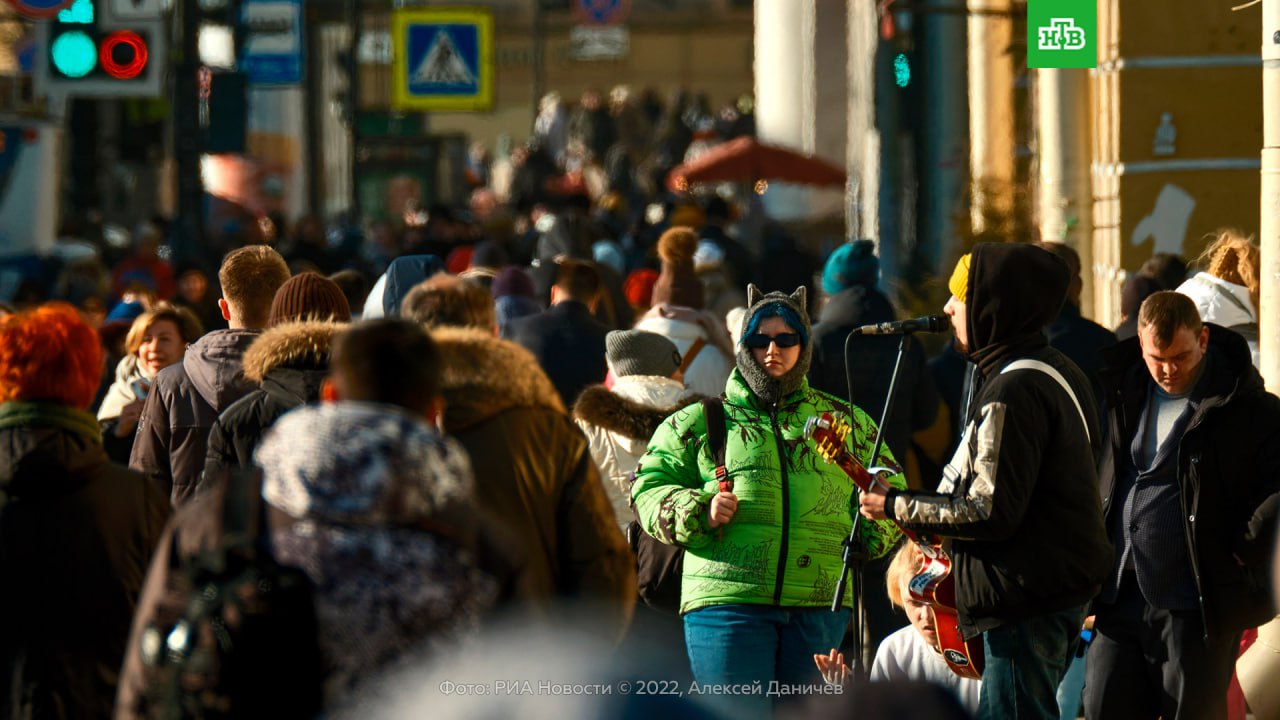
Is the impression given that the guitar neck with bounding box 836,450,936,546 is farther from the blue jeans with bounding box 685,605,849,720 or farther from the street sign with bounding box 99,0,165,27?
the street sign with bounding box 99,0,165,27

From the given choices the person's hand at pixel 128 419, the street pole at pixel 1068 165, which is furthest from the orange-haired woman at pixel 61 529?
the street pole at pixel 1068 165

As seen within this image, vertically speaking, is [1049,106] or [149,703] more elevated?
[1049,106]

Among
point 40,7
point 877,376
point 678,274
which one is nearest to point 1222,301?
point 877,376

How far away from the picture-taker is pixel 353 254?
860 inches

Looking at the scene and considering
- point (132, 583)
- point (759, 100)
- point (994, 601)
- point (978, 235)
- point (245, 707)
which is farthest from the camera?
point (759, 100)

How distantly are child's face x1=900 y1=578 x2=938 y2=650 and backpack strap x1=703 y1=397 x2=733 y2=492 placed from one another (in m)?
0.67

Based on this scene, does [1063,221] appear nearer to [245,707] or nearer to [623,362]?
[623,362]

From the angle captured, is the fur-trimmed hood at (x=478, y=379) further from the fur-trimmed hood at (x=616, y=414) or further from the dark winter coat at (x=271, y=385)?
the fur-trimmed hood at (x=616, y=414)

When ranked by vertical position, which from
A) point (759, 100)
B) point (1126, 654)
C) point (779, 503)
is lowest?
point (1126, 654)

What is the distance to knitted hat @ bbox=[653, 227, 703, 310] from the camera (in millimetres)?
11867

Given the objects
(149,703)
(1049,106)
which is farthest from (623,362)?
(1049,106)

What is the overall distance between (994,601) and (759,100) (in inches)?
1263

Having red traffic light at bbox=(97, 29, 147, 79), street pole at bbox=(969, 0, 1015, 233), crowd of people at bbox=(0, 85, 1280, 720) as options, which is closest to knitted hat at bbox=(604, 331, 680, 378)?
crowd of people at bbox=(0, 85, 1280, 720)

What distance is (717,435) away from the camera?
6922mm
